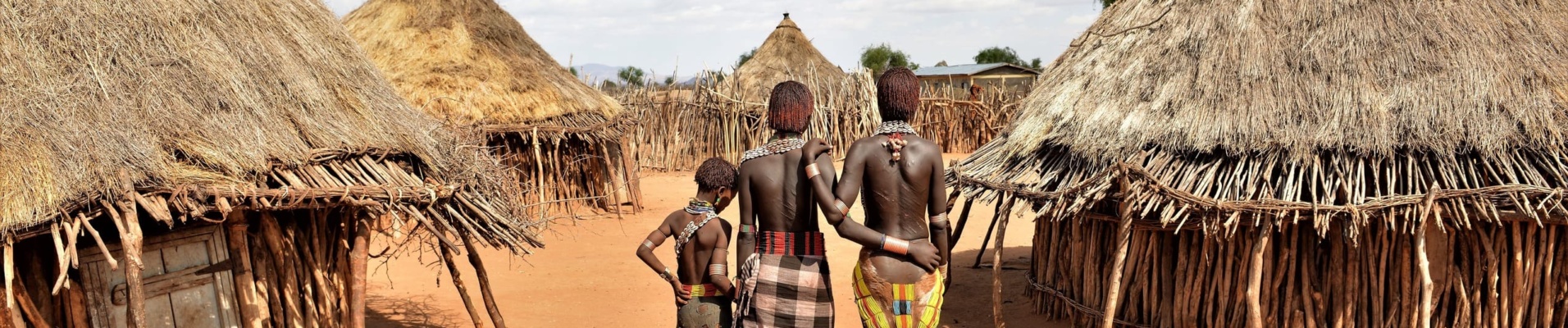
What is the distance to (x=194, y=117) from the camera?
4.51m

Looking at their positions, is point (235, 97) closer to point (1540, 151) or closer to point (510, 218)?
point (510, 218)

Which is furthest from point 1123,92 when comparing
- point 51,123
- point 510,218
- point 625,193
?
point 625,193

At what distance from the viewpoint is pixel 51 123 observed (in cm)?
406

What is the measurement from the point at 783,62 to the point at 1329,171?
13.7 meters

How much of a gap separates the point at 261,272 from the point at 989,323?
4066 mm

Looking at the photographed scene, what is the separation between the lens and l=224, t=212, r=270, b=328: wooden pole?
4.68 m

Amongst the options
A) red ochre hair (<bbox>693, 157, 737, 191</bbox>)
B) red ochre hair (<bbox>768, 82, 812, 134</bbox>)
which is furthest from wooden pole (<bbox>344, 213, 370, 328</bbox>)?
red ochre hair (<bbox>768, 82, 812, 134</bbox>)

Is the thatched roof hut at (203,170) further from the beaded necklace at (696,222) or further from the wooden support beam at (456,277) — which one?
the beaded necklace at (696,222)

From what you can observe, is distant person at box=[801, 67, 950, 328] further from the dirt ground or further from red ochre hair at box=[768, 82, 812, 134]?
the dirt ground

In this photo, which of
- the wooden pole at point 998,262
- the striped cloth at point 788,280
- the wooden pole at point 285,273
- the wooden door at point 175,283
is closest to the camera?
the striped cloth at point 788,280

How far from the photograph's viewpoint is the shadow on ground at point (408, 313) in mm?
6895

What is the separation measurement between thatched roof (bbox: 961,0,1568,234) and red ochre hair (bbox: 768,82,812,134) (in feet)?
6.89

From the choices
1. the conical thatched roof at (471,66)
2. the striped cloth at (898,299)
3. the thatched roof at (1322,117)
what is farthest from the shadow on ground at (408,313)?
the striped cloth at (898,299)

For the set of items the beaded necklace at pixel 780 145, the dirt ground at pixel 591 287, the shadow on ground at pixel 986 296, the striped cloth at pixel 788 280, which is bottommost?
the shadow on ground at pixel 986 296
